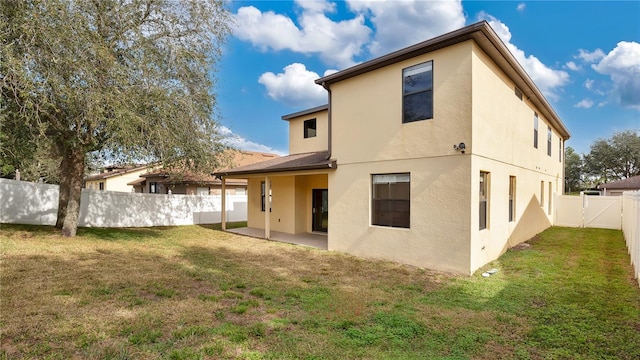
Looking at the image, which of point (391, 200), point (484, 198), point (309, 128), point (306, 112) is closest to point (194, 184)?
point (309, 128)

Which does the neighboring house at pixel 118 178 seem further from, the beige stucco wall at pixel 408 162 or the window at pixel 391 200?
the window at pixel 391 200

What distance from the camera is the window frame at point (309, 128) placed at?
14336 mm

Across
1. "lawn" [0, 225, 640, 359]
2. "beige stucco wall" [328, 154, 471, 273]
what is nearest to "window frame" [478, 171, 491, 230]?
"beige stucco wall" [328, 154, 471, 273]

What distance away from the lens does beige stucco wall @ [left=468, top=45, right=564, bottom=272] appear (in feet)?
24.5

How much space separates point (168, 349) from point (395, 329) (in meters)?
2.91

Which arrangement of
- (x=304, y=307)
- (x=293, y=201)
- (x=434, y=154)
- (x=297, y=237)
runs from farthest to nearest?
(x=293, y=201), (x=297, y=237), (x=434, y=154), (x=304, y=307)

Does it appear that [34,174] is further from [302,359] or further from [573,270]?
[573,270]

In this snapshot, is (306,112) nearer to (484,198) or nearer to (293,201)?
(293,201)

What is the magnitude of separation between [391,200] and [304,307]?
4480mm

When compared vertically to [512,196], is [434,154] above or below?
above

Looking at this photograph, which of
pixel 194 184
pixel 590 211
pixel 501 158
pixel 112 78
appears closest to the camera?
pixel 112 78

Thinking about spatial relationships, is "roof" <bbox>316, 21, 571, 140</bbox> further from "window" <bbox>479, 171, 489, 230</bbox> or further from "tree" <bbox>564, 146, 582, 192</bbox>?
"tree" <bbox>564, 146, 582, 192</bbox>

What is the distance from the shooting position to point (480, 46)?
302 inches

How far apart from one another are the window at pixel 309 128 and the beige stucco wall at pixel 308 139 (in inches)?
6.2
